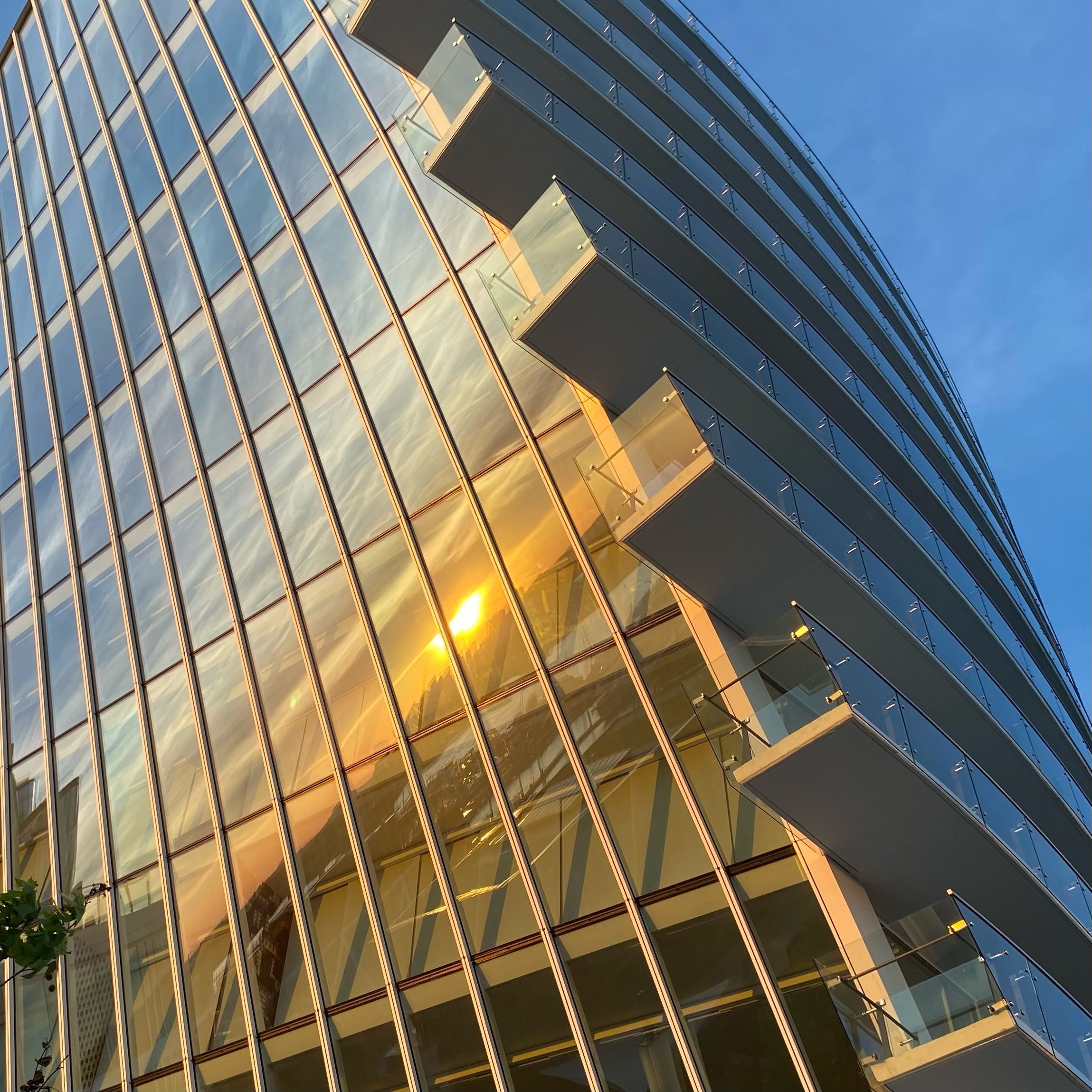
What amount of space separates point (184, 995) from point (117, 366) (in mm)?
14595

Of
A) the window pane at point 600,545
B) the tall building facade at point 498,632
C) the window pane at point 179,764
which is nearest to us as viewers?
the tall building facade at point 498,632

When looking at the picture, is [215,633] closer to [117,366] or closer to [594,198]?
[117,366]

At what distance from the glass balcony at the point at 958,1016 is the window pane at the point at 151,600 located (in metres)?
14.5

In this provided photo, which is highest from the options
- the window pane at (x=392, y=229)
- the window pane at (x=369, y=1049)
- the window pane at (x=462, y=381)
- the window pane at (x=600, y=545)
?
the window pane at (x=392, y=229)

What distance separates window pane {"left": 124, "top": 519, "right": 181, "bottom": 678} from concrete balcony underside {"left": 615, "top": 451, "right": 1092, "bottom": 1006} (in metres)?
11.6

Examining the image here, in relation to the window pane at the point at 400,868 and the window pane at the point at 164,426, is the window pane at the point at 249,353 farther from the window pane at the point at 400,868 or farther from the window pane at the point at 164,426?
the window pane at the point at 400,868

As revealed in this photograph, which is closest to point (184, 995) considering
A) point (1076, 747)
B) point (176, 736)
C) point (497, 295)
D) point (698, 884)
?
point (176, 736)

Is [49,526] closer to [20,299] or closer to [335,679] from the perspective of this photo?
[20,299]

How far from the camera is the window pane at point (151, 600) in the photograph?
2048 cm

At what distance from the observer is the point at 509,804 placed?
14.3 meters

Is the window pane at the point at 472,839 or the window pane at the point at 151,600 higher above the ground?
the window pane at the point at 151,600

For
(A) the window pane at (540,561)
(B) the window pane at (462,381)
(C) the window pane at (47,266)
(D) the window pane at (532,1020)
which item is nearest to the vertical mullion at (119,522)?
(C) the window pane at (47,266)

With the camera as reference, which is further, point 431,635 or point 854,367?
point 854,367

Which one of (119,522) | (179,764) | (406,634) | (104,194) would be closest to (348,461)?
(406,634)
